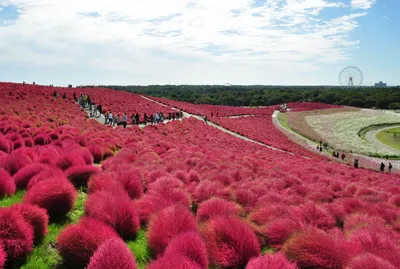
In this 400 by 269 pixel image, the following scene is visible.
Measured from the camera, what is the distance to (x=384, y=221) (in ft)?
22.0

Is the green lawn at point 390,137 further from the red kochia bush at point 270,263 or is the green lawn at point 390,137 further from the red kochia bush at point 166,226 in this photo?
the red kochia bush at point 270,263

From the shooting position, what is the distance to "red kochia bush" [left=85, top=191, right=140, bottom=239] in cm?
477

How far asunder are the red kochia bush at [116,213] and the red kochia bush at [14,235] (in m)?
0.94

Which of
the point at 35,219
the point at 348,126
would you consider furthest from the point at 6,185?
the point at 348,126

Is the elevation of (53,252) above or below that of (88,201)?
below

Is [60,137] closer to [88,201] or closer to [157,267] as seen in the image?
[88,201]

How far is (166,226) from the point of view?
14.7ft

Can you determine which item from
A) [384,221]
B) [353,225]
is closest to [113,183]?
[353,225]

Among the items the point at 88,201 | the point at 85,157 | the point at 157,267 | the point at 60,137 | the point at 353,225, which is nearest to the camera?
the point at 157,267

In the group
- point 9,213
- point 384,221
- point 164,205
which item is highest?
point 9,213

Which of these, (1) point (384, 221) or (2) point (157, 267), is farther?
(1) point (384, 221)

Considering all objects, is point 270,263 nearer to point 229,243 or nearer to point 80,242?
point 229,243

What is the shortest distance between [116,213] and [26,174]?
300 centimetres

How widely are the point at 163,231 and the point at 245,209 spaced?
9.28 feet
